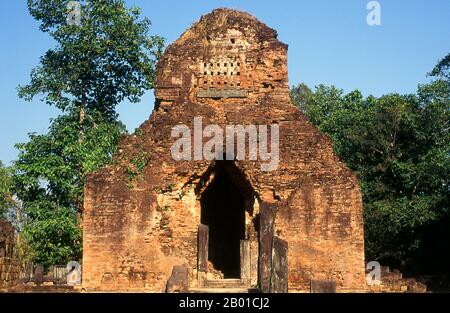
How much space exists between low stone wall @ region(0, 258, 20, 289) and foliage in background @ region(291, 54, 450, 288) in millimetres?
16983

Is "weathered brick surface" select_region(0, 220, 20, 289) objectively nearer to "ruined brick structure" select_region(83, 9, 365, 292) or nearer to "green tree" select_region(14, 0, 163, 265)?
"ruined brick structure" select_region(83, 9, 365, 292)

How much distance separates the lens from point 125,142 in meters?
14.2

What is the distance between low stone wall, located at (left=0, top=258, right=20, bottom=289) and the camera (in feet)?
40.9

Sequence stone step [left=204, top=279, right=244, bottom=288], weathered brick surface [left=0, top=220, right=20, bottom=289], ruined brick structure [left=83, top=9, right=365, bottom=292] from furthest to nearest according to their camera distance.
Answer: stone step [left=204, top=279, right=244, bottom=288]
ruined brick structure [left=83, top=9, right=365, bottom=292]
weathered brick surface [left=0, top=220, right=20, bottom=289]

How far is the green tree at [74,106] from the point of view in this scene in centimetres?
2214

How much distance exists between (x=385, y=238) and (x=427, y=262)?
6.82ft

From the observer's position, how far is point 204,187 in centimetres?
1455

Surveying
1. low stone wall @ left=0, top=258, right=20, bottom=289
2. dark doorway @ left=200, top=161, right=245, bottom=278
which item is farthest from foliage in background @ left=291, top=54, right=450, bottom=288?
low stone wall @ left=0, top=258, right=20, bottom=289

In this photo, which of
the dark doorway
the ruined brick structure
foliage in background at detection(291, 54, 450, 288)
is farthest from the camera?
foliage in background at detection(291, 54, 450, 288)

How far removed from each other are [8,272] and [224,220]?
8.90 meters

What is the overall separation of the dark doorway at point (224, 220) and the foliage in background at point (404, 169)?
8682mm

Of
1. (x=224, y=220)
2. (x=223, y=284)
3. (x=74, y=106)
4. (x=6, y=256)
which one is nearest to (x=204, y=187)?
(x=223, y=284)

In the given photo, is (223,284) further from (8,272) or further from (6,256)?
(6,256)
